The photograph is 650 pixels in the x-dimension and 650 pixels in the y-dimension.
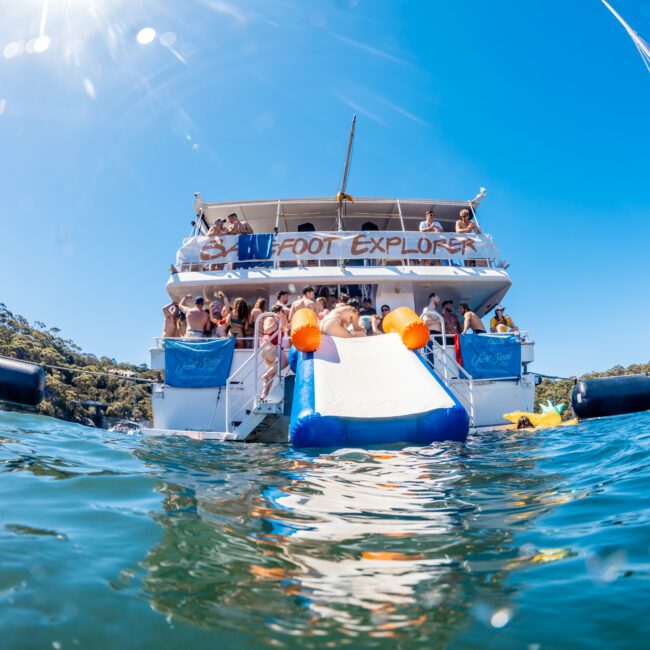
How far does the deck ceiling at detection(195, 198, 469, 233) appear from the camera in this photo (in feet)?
→ 42.3

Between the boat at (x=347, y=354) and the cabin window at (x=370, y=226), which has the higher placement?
the cabin window at (x=370, y=226)

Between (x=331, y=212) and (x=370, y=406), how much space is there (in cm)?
955

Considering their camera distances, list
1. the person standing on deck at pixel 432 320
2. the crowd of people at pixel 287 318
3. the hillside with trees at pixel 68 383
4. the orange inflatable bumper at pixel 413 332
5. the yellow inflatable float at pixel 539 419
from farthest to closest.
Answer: the hillside with trees at pixel 68 383 < the person standing on deck at pixel 432 320 < the crowd of people at pixel 287 318 < the yellow inflatable float at pixel 539 419 < the orange inflatable bumper at pixel 413 332

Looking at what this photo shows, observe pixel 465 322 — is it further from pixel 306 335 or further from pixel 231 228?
pixel 231 228

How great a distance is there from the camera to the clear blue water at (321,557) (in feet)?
4.60

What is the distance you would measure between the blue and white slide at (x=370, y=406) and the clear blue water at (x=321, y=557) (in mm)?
1266

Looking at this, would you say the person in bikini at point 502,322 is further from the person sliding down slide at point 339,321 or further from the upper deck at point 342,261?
the person sliding down slide at point 339,321

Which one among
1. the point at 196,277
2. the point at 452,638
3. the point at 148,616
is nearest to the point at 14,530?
the point at 148,616

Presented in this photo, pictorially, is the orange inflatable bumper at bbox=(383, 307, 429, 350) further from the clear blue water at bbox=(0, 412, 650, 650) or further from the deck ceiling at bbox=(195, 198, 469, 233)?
the deck ceiling at bbox=(195, 198, 469, 233)

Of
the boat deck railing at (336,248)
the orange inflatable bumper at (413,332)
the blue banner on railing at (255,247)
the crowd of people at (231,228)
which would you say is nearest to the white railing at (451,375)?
the orange inflatable bumper at (413,332)

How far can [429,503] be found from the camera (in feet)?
9.42

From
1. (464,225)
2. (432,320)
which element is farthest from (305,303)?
(464,225)

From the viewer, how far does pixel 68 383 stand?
43.4 m

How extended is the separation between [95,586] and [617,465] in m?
3.74
